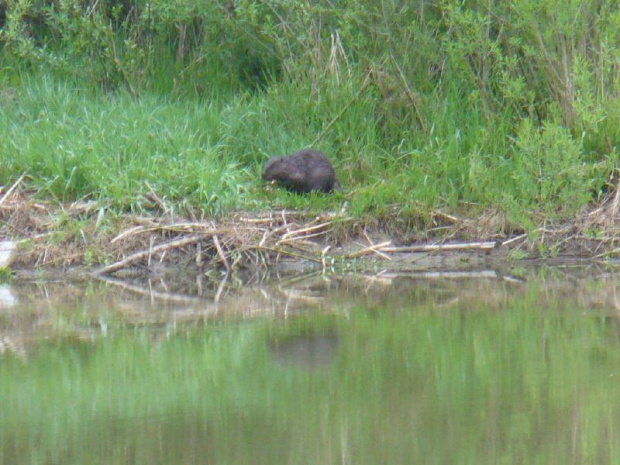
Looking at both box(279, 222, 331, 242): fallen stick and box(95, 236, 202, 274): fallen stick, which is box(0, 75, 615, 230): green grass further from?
box(95, 236, 202, 274): fallen stick

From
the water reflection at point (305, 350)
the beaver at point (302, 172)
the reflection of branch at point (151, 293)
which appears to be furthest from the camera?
the beaver at point (302, 172)

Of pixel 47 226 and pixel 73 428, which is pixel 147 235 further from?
pixel 73 428

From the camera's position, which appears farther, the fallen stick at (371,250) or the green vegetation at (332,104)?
the green vegetation at (332,104)

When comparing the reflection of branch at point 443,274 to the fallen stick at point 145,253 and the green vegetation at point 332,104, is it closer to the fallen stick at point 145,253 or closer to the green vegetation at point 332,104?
the green vegetation at point 332,104

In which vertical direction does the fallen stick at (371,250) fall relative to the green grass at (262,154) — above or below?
below

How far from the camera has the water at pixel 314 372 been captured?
345cm

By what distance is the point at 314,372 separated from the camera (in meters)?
4.43

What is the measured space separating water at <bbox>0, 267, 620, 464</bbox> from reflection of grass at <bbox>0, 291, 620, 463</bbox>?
10 millimetres

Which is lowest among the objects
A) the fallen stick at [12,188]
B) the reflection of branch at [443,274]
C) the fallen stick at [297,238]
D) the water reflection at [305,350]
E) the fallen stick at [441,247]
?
the reflection of branch at [443,274]

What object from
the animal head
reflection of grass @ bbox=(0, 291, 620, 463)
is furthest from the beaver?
reflection of grass @ bbox=(0, 291, 620, 463)

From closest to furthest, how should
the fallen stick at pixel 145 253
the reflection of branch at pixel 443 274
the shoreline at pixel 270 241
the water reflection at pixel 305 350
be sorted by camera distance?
1. the water reflection at pixel 305 350
2. the reflection of branch at pixel 443 274
3. the fallen stick at pixel 145 253
4. the shoreline at pixel 270 241

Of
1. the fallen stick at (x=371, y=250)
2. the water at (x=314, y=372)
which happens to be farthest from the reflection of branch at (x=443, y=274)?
the fallen stick at (x=371, y=250)

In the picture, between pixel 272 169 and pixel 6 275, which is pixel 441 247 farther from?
pixel 6 275

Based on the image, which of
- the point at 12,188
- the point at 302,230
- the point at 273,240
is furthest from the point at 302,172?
the point at 12,188
